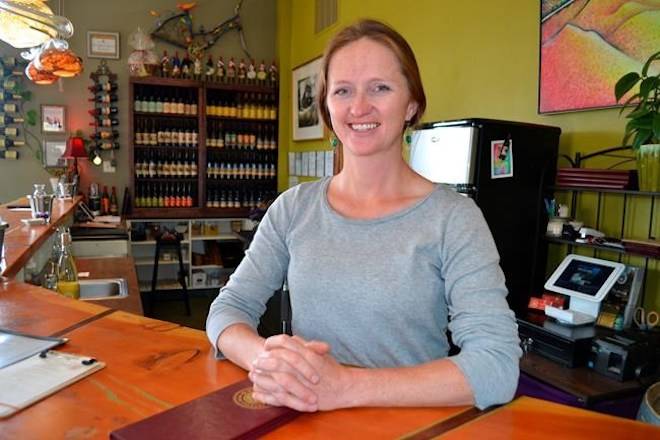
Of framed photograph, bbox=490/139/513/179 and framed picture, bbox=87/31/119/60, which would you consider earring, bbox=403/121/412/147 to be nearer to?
framed photograph, bbox=490/139/513/179

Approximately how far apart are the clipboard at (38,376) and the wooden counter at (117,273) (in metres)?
1.51

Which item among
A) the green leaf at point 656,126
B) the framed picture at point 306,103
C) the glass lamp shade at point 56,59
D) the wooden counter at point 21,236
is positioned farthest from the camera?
the framed picture at point 306,103

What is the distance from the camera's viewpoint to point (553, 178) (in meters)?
2.53

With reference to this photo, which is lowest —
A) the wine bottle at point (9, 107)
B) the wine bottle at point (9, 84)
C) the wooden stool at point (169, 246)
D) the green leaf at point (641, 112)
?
the wooden stool at point (169, 246)

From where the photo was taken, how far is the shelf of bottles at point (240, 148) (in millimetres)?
6129

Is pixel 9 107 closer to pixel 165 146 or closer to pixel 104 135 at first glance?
pixel 104 135

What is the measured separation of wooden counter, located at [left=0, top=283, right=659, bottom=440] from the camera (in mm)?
835

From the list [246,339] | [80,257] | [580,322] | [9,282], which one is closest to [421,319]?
[246,339]

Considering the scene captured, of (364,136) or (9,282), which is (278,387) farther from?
(9,282)

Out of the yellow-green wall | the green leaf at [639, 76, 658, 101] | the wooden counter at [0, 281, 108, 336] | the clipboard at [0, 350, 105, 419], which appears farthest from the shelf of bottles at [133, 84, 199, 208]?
the clipboard at [0, 350, 105, 419]

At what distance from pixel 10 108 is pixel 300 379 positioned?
240 inches

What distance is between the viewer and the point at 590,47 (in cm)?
239

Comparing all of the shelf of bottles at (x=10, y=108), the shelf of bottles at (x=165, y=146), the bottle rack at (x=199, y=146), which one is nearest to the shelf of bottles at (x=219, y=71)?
the bottle rack at (x=199, y=146)

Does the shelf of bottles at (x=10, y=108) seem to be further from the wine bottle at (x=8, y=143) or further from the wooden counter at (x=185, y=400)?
the wooden counter at (x=185, y=400)
